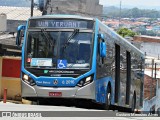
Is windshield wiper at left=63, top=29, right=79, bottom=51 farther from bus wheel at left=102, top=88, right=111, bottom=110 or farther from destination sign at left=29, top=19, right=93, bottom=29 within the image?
bus wheel at left=102, top=88, right=111, bottom=110

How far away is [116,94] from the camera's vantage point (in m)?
21.0

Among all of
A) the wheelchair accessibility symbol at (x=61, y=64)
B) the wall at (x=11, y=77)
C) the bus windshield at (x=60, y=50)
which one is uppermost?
the bus windshield at (x=60, y=50)

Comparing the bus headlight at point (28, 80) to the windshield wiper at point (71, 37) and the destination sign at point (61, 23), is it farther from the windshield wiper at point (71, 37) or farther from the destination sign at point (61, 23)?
the destination sign at point (61, 23)

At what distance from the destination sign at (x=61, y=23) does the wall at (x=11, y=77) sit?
13586 millimetres

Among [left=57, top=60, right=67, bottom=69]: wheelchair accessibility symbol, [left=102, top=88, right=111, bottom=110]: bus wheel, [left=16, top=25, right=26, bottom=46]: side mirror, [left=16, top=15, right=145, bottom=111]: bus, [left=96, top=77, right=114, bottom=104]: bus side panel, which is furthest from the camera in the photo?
[left=102, top=88, right=111, bottom=110]: bus wheel

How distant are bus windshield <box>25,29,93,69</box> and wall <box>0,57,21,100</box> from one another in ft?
45.1

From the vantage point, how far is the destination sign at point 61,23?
17094mm

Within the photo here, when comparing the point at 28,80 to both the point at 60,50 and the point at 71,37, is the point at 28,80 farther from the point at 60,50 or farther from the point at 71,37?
the point at 71,37

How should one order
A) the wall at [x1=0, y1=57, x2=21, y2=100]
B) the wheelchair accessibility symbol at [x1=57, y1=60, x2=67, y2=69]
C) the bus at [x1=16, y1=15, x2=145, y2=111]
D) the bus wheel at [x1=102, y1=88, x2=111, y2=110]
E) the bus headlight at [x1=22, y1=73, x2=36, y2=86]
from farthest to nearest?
the wall at [x1=0, y1=57, x2=21, y2=100] → the bus wheel at [x1=102, y1=88, x2=111, y2=110] → the bus headlight at [x1=22, y1=73, x2=36, y2=86] → the wheelchair accessibility symbol at [x1=57, y1=60, x2=67, y2=69] → the bus at [x1=16, y1=15, x2=145, y2=111]

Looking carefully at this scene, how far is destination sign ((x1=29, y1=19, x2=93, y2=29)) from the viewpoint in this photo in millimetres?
17094

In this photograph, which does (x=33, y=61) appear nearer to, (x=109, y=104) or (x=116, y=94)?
(x=109, y=104)

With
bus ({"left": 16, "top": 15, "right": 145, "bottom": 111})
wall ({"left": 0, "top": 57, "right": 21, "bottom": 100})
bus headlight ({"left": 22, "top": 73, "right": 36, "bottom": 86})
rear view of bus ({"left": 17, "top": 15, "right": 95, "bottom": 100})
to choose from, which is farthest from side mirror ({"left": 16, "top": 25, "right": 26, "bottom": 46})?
wall ({"left": 0, "top": 57, "right": 21, "bottom": 100})

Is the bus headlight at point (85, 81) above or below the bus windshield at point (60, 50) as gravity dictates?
below

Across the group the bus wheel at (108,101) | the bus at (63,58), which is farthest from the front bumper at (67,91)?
the bus wheel at (108,101)
